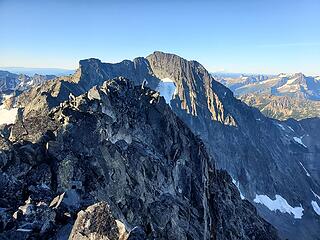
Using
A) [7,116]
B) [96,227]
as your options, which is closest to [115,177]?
[96,227]

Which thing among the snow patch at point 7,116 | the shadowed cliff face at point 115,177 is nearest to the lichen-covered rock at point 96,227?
the shadowed cliff face at point 115,177

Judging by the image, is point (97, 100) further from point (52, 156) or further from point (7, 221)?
point (7, 221)

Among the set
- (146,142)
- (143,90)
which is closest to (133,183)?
(146,142)

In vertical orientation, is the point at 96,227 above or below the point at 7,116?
above

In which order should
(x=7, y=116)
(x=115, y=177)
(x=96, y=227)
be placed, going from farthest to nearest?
(x=7, y=116)
(x=115, y=177)
(x=96, y=227)

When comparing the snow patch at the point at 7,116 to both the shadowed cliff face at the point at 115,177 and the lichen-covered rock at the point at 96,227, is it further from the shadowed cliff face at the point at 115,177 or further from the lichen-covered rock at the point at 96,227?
the lichen-covered rock at the point at 96,227

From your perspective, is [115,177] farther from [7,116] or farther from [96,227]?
[7,116]

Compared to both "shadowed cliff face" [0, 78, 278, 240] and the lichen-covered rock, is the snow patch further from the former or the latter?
the lichen-covered rock

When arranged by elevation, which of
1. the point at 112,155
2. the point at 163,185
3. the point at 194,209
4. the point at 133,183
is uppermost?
the point at 112,155
